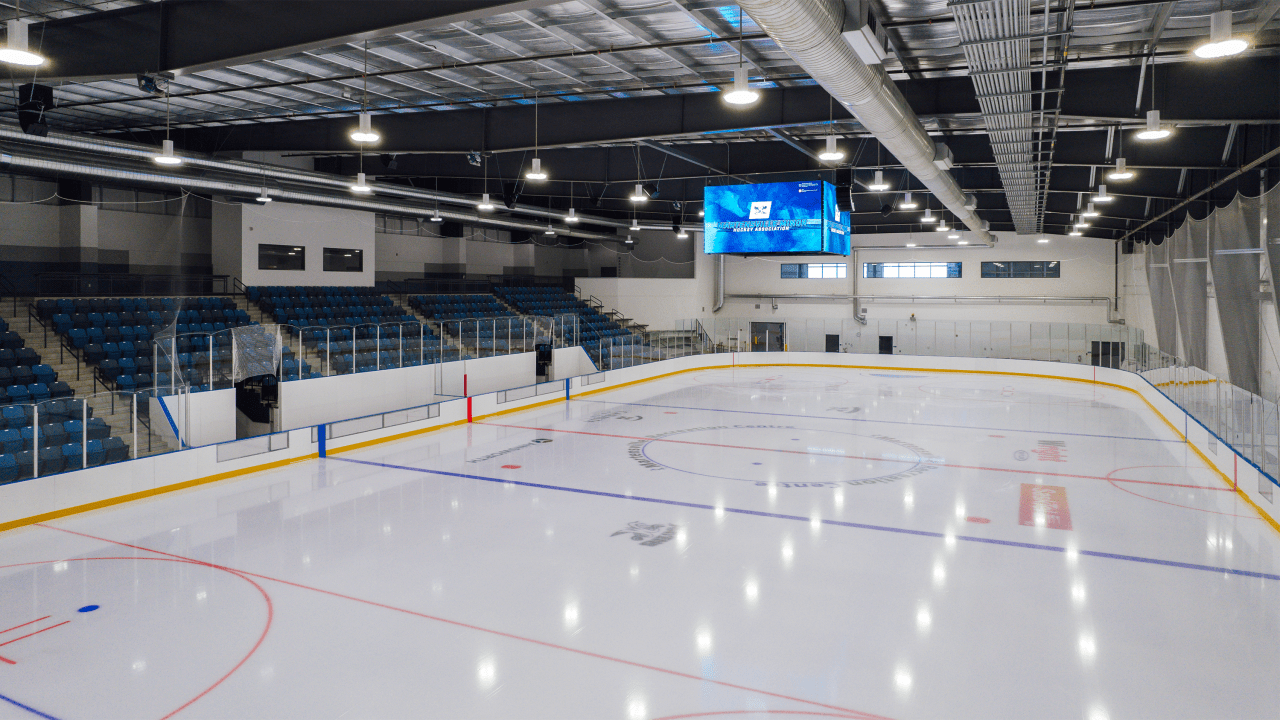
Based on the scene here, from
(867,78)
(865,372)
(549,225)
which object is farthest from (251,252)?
(865,372)

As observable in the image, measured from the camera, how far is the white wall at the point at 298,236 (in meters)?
21.9

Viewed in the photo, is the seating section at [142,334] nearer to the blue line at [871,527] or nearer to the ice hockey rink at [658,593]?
the ice hockey rink at [658,593]

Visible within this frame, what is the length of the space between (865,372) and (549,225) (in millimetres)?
13616

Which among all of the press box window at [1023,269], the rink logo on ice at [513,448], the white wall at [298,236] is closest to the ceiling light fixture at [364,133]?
the rink logo on ice at [513,448]

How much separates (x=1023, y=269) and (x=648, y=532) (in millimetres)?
29632

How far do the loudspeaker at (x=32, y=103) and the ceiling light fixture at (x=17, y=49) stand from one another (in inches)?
177

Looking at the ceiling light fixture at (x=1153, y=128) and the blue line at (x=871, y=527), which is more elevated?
the ceiling light fixture at (x=1153, y=128)

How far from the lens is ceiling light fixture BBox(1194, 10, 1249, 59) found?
6.27 metres

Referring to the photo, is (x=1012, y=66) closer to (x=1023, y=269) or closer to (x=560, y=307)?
(x=560, y=307)

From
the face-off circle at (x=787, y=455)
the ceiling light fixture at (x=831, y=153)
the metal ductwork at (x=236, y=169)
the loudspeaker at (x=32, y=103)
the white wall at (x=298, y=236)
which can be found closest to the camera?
the loudspeaker at (x=32, y=103)

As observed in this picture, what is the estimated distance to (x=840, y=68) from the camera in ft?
24.6

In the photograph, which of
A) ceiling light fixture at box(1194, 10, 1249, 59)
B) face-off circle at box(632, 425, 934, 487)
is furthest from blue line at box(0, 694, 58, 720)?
ceiling light fixture at box(1194, 10, 1249, 59)

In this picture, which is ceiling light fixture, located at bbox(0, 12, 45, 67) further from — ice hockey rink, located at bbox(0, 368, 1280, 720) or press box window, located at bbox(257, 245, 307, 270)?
press box window, located at bbox(257, 245, 307, 270)

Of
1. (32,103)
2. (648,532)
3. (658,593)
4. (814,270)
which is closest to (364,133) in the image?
(32,103)
